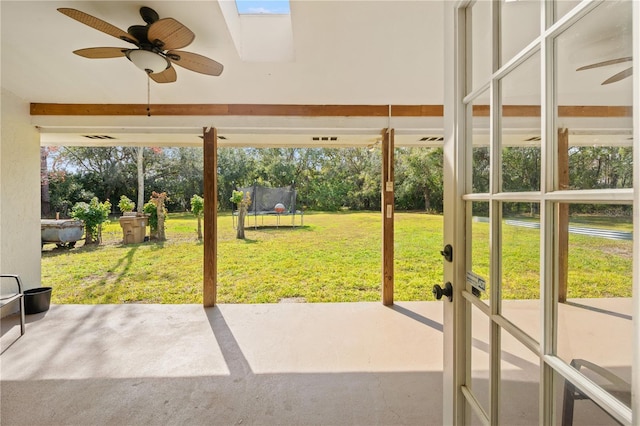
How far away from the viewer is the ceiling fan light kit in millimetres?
1758

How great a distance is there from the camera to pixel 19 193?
3012 mm

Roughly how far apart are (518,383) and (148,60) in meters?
2.40

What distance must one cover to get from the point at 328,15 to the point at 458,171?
133 cm

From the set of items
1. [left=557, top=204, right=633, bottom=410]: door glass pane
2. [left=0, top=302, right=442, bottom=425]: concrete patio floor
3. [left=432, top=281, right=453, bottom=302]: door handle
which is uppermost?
[left=557, top=204, right=633, bottom=410]: door glass pane

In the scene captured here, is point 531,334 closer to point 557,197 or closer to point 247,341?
point 557,197

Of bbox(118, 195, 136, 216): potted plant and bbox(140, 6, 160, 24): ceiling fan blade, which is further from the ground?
bbox(140, 6, 160, 24): ceiling fan blade

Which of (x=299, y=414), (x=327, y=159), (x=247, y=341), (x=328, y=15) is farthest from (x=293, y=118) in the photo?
(x=327, y=159)

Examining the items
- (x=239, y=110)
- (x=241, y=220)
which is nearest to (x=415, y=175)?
(x=239, y=110)

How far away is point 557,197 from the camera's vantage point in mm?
584

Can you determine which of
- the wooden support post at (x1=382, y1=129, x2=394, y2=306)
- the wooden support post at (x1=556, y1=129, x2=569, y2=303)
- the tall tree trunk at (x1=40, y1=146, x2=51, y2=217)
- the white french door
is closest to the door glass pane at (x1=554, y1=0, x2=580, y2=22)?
the white french door

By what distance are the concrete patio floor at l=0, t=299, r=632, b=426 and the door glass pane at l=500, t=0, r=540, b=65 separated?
630 millimetres

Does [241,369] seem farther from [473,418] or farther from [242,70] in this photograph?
[242,70]

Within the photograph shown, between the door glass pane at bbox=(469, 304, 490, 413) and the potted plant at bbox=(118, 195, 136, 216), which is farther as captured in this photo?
the potted plant at bbox=(118, 195, 136, 216)

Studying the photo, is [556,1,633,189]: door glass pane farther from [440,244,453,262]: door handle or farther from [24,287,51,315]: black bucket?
[24,287,51,315]: black bucket
